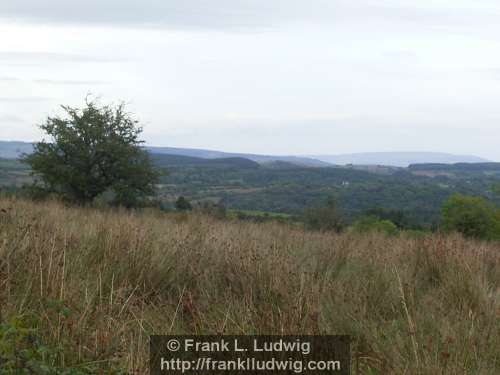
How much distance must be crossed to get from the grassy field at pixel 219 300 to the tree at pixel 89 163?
565 inches

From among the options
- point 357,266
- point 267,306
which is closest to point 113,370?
point 267,306

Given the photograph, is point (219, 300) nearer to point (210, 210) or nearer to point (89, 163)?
point (210, 210)

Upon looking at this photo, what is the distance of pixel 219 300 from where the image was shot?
4840 mm

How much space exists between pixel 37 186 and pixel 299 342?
63.7 ft

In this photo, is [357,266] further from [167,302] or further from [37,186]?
[37,186]

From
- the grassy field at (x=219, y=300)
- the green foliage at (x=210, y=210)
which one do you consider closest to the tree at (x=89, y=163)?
the green foliage at (x=210, y=210)

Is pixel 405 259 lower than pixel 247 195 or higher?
higher

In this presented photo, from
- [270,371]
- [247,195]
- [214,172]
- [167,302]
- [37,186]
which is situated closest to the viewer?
[270,371]

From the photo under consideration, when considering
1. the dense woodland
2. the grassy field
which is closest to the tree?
the grassy field

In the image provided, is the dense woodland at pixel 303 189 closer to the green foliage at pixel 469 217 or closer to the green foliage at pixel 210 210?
the green foliage at pixel 469 217

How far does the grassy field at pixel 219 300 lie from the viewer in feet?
11.3

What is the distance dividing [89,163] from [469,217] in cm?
1976

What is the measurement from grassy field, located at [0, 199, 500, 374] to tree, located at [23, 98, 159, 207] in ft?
47.1

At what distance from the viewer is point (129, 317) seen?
4.23 metres
